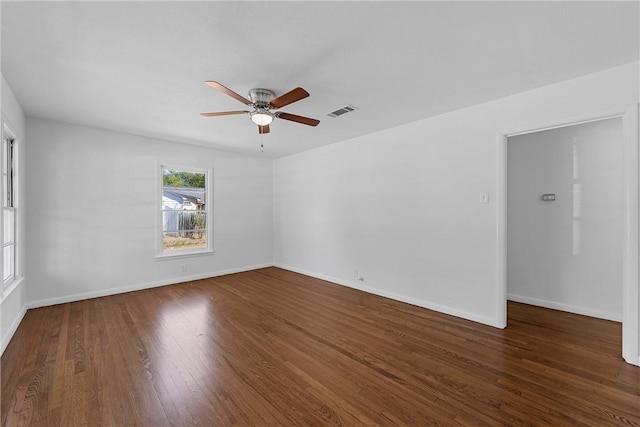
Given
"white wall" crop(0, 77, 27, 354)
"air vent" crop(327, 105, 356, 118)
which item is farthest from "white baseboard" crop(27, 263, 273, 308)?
"air vent" crop(327, 105, 356, 118)

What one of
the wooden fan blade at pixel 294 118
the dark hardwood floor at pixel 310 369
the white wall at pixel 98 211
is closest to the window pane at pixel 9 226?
the white wall at pixel 98 211

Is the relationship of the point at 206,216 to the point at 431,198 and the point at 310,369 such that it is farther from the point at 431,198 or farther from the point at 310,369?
the point at 431,198

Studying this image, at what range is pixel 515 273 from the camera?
407cm

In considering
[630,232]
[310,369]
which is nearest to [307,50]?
[310,369]

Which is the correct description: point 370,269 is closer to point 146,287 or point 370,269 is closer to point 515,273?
point 515,273

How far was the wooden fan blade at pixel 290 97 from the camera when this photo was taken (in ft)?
7.60

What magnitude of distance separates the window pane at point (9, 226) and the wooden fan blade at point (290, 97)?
338 cm

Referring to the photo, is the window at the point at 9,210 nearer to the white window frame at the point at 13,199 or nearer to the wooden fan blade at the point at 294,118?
the white window frame at the point at 13,199

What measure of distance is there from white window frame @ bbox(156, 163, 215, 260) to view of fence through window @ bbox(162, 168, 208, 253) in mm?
48

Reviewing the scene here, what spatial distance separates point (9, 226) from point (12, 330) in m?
1.21

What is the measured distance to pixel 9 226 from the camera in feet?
10.7

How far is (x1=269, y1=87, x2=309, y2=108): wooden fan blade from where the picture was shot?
2.32m

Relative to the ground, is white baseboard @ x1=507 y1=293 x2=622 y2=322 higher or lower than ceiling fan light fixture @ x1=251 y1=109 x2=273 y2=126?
lower

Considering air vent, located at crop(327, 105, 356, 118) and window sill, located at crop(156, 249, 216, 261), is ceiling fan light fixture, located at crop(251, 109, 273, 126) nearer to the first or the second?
air vent, located at crop(327, 105, 356, 118)
